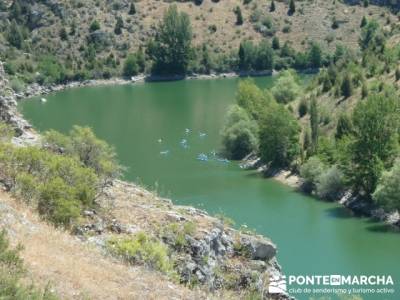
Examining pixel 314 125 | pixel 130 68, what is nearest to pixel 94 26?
pixel 130 68

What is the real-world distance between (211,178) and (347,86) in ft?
67.6

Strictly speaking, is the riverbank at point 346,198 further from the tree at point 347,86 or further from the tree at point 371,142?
the tree at point 347,86

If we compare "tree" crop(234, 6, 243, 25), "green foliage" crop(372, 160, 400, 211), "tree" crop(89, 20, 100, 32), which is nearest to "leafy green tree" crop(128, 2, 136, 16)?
"tree" crop(89, 20, 100, 32)

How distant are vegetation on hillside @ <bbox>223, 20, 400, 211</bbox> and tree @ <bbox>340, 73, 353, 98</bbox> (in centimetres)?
7

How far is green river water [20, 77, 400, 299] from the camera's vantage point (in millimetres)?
53469

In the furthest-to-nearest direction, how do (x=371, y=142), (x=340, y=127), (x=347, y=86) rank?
1. (x=347, y=86)
2. (x=340, y=127)
3. (x=371, y=142)

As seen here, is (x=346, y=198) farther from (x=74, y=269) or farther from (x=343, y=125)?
(x=74, y=269)

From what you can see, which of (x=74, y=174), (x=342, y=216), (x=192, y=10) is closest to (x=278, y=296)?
(x=74, y=174)

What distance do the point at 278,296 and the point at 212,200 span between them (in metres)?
46.6

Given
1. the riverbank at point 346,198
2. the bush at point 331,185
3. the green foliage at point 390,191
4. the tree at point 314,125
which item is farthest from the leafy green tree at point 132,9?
the green foliage at point 390,191

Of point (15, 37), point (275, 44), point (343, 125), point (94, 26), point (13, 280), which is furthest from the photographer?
point (94, 26)

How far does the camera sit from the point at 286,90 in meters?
106

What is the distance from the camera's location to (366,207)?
67.9 metres

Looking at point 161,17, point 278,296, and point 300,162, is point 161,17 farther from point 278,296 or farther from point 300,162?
point 278,296
